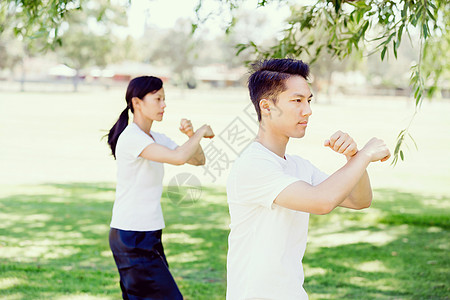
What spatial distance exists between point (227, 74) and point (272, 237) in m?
98.9

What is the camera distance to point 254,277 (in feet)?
7.65

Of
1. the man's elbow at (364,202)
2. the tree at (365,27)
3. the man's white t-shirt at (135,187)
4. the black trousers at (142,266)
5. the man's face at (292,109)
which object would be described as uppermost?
the tree at (365,27)

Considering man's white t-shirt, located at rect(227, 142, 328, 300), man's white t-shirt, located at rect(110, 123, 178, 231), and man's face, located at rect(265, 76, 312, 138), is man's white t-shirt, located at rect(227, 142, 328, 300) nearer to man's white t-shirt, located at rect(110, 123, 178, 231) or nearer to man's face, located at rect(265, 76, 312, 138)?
man's face, located at rect(265, 76, 312, 138)

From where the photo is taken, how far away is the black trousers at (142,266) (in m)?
3.94

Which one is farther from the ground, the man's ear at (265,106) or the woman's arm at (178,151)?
the man's ear at (265,106)

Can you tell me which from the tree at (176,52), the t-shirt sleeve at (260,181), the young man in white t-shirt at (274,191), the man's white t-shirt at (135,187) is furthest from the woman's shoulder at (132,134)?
the tree at (176,52)

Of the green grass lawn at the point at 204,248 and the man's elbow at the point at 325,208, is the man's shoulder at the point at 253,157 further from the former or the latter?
the green grass lawn at the point at 204,248

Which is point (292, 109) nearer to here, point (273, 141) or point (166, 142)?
point (273, 141)

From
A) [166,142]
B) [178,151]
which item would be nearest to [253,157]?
[178,151]

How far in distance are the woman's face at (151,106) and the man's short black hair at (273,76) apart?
1725 millimetres

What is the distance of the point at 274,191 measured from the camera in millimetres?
2213

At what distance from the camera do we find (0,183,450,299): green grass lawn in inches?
235

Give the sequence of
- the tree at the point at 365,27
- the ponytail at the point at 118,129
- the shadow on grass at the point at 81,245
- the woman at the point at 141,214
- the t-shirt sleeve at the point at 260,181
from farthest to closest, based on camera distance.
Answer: the shadow on grass at the point at 81,245 → the ponytail at the point at 118,129 → the woman at the point at 141,214 → the tree at the point at 365,27 → the t-shirt sleeve at the point at 260,181

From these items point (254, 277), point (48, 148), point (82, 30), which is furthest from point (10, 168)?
point (82, 30)
